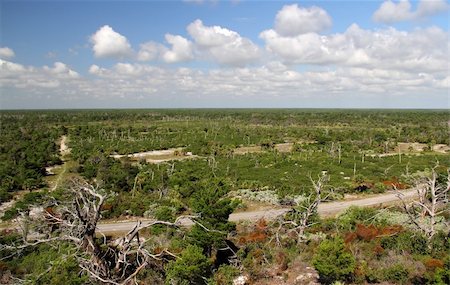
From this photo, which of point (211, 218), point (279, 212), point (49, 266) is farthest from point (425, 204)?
point (49, 266)

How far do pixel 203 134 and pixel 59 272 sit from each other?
316 ft

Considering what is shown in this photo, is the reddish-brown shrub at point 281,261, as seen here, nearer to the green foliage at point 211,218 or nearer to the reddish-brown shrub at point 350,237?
the green foliage at point 211,218

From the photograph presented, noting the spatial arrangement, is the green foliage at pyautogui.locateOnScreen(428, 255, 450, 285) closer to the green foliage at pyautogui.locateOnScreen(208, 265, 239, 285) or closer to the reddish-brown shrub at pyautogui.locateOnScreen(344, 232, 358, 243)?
the reddish-brown shrub at pyautogui.locateOnScreen(344, 232, 358, 243)

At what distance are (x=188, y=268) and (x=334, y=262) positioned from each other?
318 inches

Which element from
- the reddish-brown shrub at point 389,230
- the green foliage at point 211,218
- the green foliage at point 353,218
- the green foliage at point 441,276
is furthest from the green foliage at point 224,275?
the green foliage at point 353,218

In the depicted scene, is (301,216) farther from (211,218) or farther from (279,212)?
(279,212)

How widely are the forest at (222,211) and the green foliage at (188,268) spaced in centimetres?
7

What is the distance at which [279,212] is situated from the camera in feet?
138

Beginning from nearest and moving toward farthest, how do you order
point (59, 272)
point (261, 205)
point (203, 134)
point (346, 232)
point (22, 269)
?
point (59, 272), point (22, 269), point (346, 232), point (261, 205), point (203, 134)

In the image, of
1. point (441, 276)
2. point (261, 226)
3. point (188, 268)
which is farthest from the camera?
point (261, 226)

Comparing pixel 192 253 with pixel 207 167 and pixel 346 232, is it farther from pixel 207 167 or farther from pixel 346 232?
pixel 207 167

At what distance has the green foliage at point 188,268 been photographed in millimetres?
21000

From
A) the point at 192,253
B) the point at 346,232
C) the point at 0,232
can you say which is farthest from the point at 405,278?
the point at 0,232

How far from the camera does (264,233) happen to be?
3212cm
